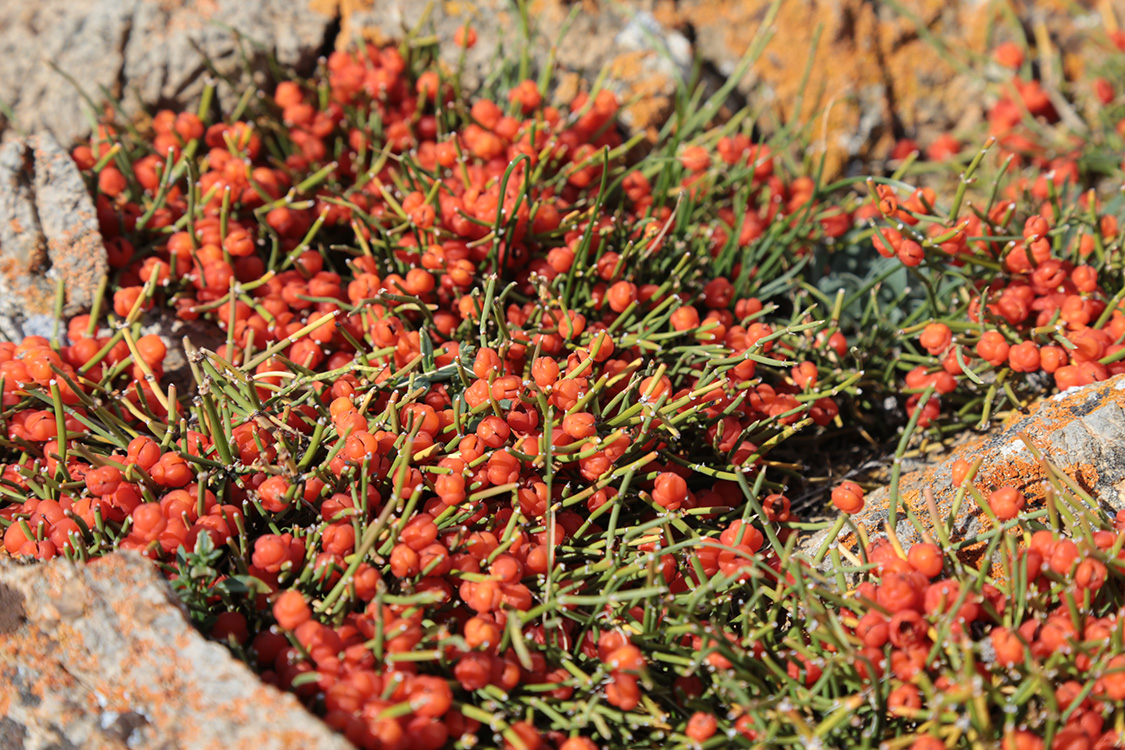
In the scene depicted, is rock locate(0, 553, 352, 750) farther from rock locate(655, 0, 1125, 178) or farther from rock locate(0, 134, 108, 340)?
rock locate(655, 0, 1125, 178)

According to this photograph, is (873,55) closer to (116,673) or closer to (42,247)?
(42,247)

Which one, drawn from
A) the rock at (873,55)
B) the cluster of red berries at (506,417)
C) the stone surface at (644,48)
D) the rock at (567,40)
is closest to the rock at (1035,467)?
the cluster of red berries at (506,417)

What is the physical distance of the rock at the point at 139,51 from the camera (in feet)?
8.54

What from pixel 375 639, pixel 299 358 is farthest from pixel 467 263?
pixel 375 639

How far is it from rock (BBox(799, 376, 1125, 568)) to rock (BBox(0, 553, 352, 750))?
1.29 m

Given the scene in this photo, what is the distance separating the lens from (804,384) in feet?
6.57

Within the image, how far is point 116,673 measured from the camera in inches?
56.6

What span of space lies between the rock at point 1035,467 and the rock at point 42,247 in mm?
2046

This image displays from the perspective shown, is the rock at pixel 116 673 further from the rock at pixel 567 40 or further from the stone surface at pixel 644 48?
the rock at pixel 567 40

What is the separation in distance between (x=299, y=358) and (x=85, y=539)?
Result: 614 mm

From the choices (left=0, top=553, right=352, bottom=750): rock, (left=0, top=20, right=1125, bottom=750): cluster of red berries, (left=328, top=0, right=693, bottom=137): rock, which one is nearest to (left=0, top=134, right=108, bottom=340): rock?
(left=0, top=20, right=1125, bottom=750): cluster of red berries

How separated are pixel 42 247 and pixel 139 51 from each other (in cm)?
86

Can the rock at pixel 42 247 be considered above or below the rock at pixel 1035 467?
above

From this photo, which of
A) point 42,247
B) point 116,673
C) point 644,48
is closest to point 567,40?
point 644,48
